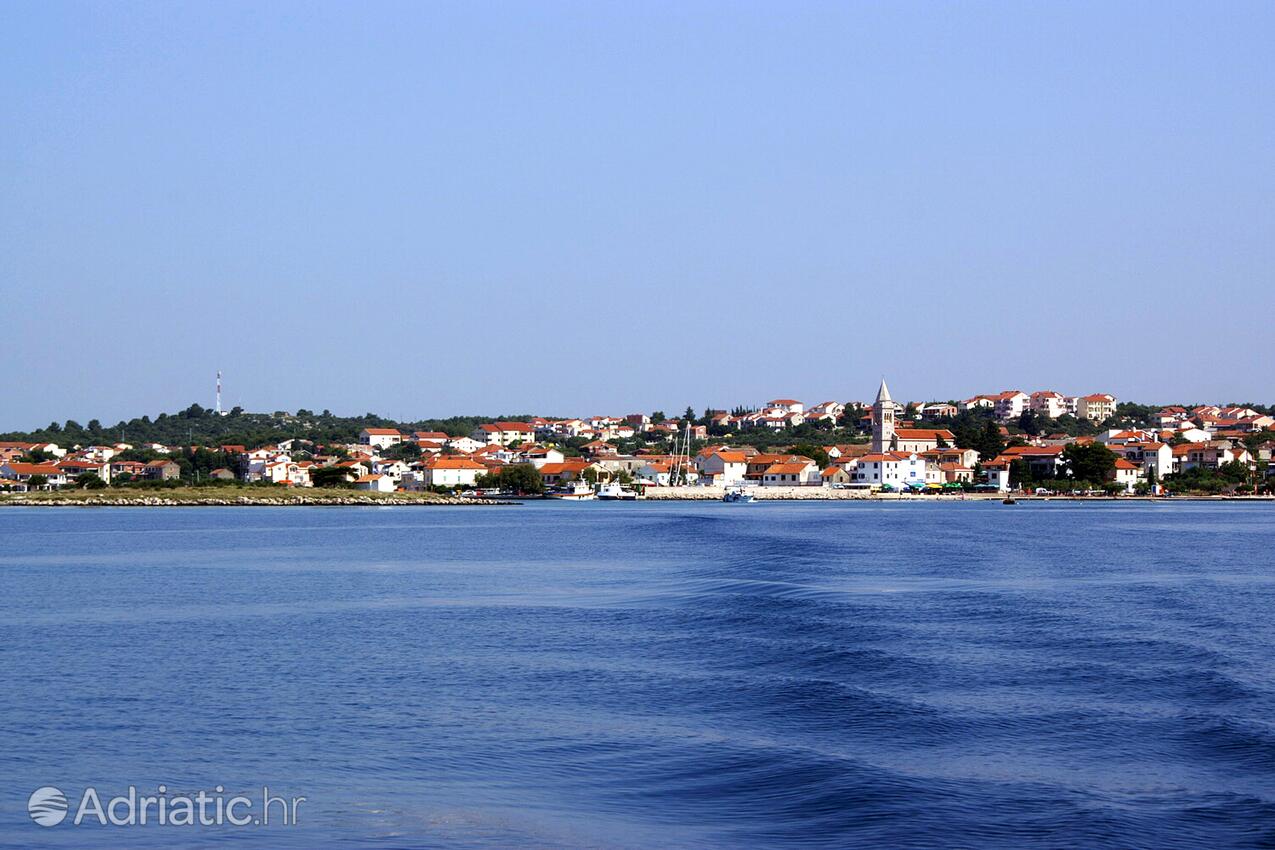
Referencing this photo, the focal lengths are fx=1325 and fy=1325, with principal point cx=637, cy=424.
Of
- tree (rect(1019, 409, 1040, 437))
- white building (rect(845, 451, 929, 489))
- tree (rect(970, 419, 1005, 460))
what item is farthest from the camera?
tree (rect(1019, 409, 1040, 437))

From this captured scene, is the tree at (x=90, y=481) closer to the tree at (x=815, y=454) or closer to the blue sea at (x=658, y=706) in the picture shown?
the tree at (x=815, y=454)

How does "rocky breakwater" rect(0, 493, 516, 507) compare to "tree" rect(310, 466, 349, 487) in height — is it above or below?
below

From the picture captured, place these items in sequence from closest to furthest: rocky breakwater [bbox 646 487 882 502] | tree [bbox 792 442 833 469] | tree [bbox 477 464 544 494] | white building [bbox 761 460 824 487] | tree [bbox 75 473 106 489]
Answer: tree [bbox 75 473 106 489]
rocky breakwater [bbox 646 487 882 502]
tree [bbox 477 464 544 494]
white building [bbox 761 460 824 487]
tree [bbox 792 442 833 469]

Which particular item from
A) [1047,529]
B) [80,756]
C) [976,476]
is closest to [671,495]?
[976,476]

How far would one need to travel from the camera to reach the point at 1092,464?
8681 centimetres

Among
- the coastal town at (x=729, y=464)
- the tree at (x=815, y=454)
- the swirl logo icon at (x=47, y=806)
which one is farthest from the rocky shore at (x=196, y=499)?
the swirl logo icon at (x=47, y=806)

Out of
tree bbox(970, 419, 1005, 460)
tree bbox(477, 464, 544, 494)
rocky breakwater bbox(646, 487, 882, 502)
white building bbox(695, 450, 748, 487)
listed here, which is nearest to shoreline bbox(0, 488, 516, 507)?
tree bbox(477, 464, 544, 494)

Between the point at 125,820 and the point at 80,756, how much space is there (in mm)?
1632

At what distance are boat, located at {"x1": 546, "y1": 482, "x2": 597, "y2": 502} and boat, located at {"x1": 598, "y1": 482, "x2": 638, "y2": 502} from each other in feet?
4.22

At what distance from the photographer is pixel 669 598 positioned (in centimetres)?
1973

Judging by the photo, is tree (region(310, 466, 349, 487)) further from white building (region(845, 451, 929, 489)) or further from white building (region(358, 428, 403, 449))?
white building (region(358, 428, 403, 449))

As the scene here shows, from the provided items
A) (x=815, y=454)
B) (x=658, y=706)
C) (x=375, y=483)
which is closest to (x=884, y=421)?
(x=815, y=454)

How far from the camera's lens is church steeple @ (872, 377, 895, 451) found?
99.4 m

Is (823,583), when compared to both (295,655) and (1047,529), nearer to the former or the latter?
(295,655)
